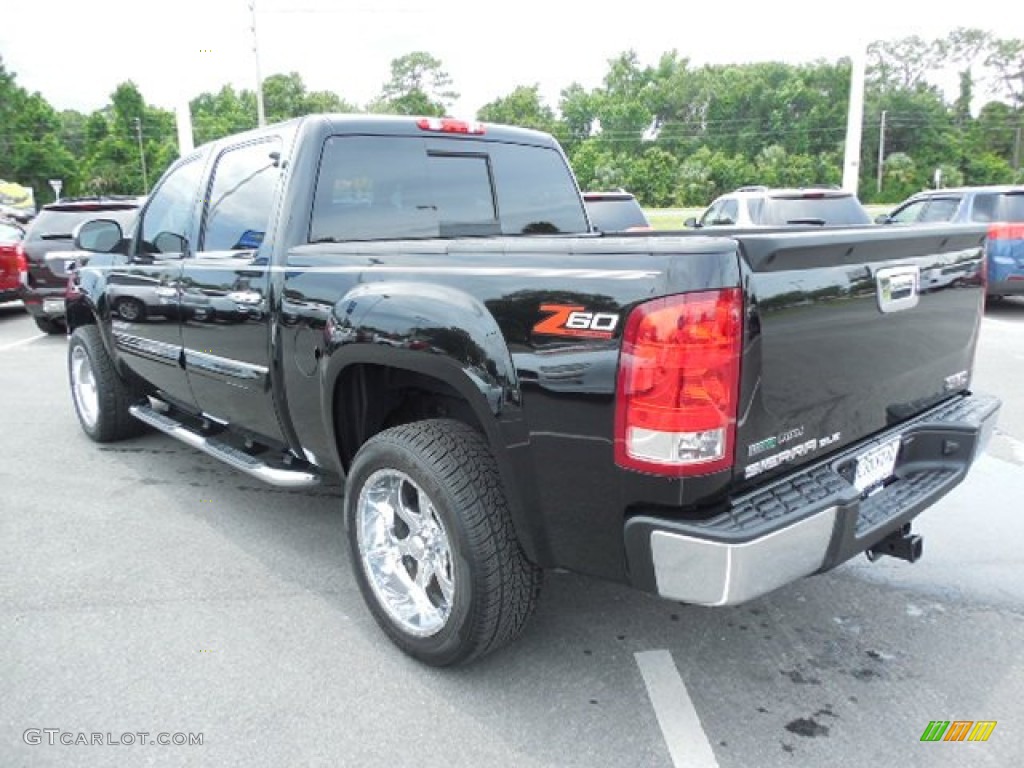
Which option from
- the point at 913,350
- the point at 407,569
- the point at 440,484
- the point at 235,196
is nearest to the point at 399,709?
the point at 407,569

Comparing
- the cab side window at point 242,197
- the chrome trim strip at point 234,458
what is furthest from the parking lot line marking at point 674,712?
the cab side window at point 242,197

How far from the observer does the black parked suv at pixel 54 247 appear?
1039cm

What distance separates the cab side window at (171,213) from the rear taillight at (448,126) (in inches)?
50.4

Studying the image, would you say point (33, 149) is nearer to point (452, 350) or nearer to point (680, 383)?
point (452, 350)

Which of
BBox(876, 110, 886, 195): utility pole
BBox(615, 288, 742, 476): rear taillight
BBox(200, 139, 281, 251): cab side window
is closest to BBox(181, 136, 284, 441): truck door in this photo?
BBox(200, 139, 281, 251): cab side window

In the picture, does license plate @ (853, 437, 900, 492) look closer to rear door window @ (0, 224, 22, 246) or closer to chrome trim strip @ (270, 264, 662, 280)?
chrome trim strip @ (270, 264, 662, 280)

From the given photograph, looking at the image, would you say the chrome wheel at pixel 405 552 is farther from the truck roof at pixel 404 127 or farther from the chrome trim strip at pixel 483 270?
the truck roof at pixel 404 127

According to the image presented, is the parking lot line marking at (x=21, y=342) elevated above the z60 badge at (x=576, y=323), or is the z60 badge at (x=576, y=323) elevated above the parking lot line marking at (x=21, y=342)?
the z60 badge at (x=576, y=323)

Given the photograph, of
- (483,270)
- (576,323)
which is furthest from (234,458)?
(576,323)

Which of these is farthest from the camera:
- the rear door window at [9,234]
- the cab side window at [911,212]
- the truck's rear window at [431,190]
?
the cab side window at [911,212]

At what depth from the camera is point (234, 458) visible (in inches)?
151

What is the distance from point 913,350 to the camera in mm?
2840

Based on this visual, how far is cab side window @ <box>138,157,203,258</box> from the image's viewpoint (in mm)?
4230
